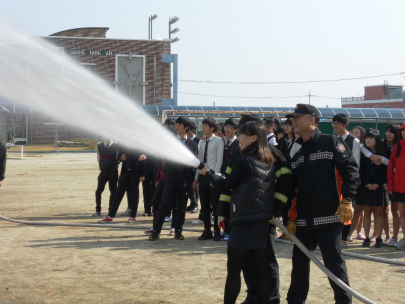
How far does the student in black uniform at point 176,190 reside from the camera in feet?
30.6

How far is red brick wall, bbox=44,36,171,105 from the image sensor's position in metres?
60.0

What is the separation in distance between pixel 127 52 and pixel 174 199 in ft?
176

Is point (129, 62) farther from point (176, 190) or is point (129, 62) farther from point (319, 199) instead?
point (319, 199)

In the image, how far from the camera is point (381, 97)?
93188 mm

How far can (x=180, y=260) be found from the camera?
25.8ft

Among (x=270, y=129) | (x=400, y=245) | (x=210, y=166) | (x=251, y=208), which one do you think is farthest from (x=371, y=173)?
(x=251, y=208)

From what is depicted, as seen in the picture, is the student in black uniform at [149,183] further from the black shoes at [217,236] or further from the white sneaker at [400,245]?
the white sneaker at [400,245]

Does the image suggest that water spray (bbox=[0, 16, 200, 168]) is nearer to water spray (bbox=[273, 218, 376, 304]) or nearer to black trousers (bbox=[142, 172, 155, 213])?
water spray (bbox=[273, 218, 376, 304])

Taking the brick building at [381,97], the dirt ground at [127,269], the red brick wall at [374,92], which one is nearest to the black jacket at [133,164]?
the dirt ground at [127,269]

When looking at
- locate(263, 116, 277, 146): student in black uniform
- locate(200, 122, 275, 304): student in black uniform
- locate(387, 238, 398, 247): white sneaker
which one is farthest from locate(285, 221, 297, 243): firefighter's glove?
locate(263, 116, 277, 146): student in black uniform

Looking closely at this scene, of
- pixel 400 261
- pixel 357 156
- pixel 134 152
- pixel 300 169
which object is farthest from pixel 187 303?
pixel 134 152

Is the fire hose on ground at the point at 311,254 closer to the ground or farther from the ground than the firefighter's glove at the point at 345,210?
closer to the ground

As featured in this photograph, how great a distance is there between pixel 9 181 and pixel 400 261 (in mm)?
16864

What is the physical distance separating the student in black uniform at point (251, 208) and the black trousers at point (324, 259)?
36 centimetres
